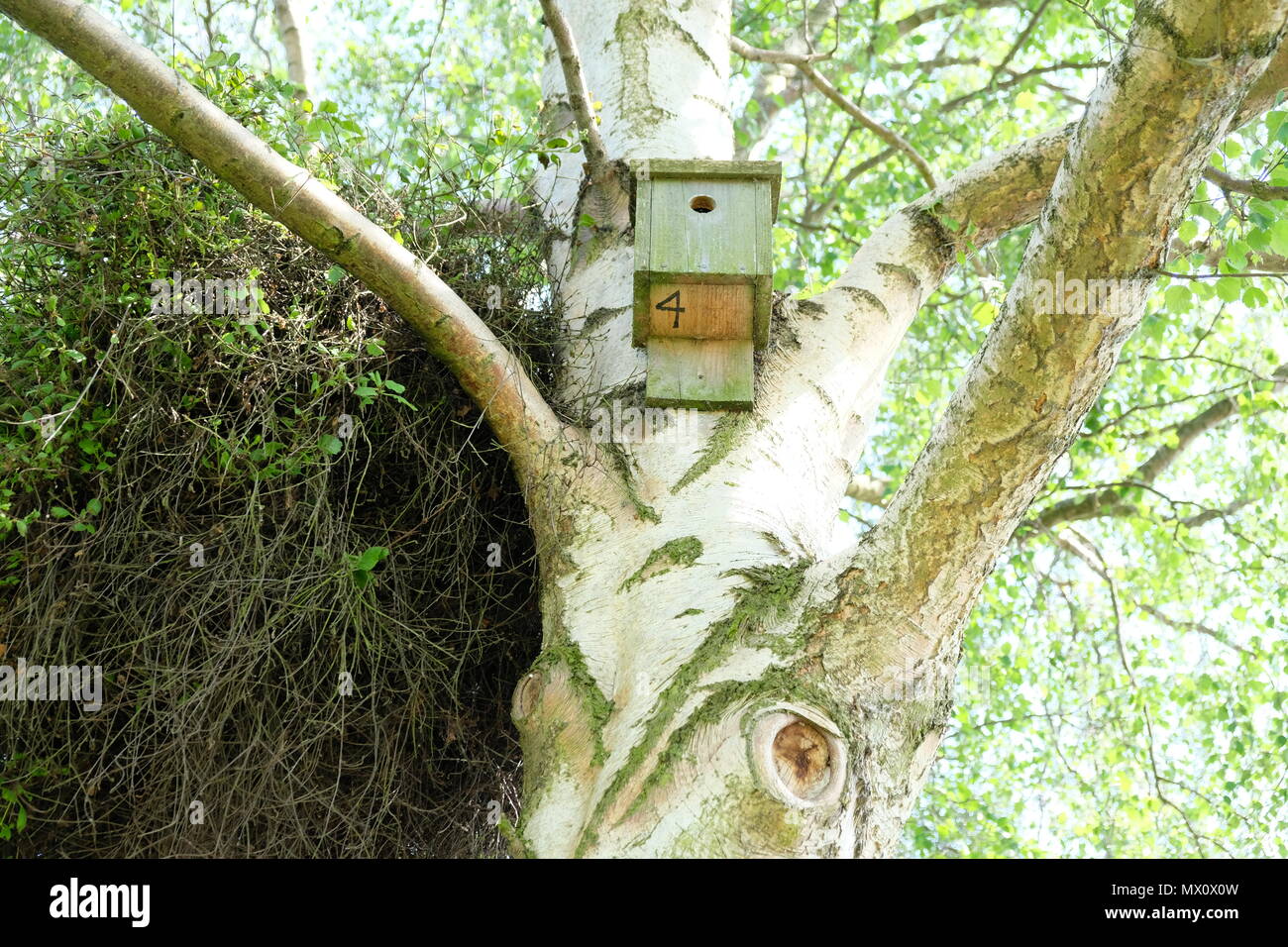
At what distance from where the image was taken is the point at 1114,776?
617 cm

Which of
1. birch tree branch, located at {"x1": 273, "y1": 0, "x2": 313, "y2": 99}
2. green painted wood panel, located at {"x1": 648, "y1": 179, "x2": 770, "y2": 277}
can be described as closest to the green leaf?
green painted wood panel, located at {"x1": 648, "y1": 179, "x2": 770, "y2": 277}

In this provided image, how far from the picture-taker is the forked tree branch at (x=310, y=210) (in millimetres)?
2137

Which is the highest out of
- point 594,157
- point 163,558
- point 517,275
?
point 594,157

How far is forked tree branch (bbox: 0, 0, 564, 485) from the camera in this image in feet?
7.01

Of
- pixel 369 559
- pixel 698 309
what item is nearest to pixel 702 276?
pixel 698 309

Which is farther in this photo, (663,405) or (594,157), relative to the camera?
(594,157)

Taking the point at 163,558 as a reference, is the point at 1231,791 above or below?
below

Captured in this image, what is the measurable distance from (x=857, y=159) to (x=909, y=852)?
4.26 metres

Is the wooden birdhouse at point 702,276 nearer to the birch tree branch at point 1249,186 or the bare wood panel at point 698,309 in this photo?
the bare wood panel at point 698,309

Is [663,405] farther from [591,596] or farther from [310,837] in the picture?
[310,837]

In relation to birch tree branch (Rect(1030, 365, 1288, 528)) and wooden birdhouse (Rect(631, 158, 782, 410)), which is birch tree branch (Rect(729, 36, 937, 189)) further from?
birch tree branch (Rect(1030, 365, 1288, 528))

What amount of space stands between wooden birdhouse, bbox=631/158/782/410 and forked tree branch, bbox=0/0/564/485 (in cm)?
27
